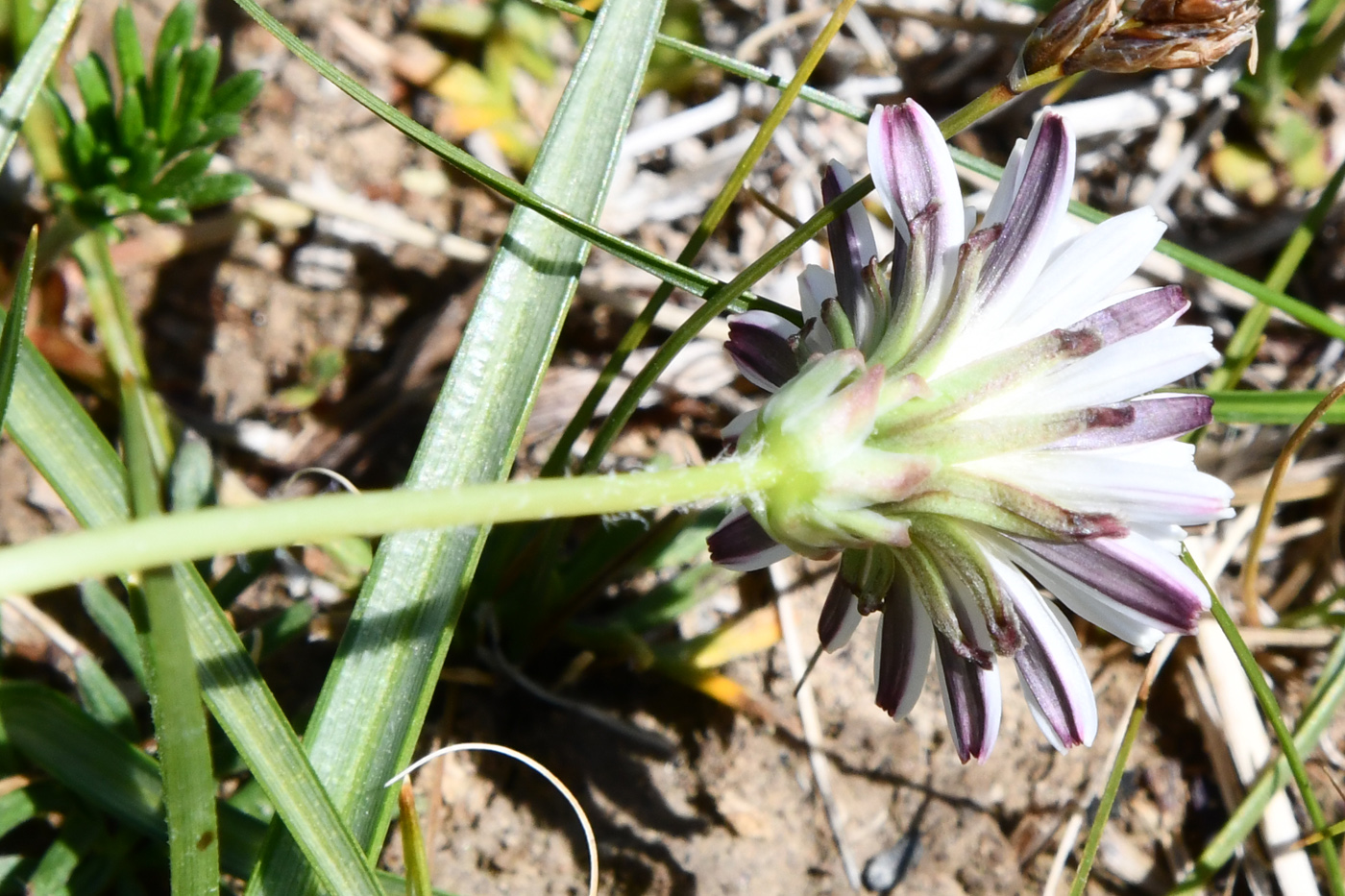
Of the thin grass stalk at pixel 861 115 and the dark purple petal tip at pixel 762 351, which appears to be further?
the thin grass stalk at pixel 861 115

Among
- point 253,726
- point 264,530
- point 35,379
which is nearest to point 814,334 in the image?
point 264,530

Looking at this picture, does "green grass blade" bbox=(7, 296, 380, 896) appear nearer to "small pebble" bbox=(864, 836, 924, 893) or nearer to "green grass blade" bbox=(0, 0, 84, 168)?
"green grass blade" bbox=(0, 0, 84, 168)

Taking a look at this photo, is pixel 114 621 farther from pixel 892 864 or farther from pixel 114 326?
pixel 892 864

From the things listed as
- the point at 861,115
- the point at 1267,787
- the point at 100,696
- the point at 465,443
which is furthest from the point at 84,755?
the point at 1267,787

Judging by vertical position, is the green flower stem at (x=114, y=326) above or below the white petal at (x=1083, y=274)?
above

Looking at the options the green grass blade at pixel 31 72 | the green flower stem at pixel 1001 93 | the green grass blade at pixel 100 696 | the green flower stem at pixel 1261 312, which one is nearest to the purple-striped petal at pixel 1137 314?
the green flower stem at pixel 1001 93

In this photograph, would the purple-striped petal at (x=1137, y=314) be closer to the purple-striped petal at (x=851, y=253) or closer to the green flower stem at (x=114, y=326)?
the purple-striped petal at (x=851, y=253)
